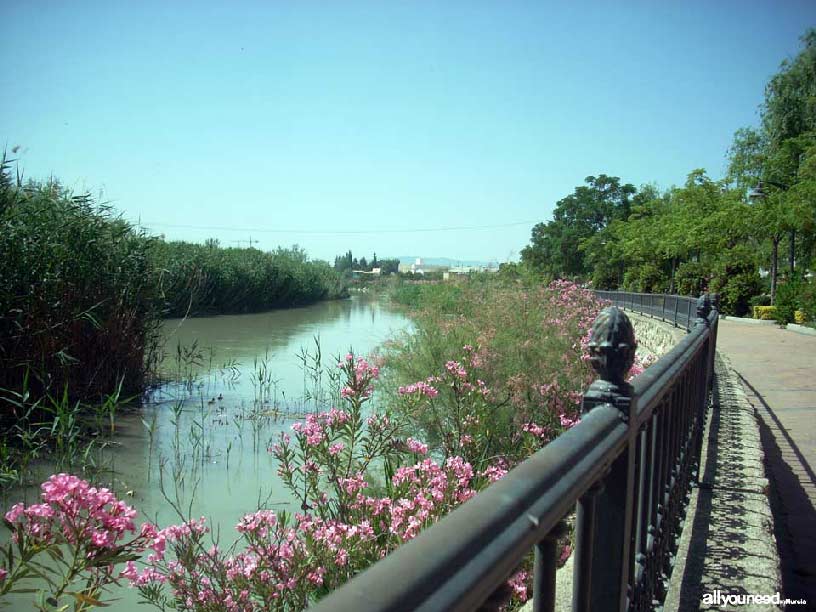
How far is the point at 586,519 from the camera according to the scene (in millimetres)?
1409

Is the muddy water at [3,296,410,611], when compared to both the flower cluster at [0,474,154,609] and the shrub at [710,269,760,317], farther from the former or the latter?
the shrub at [710,269,760,317]

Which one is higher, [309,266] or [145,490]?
[309,266]

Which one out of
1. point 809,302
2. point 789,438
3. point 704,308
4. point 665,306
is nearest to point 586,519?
point 704,308

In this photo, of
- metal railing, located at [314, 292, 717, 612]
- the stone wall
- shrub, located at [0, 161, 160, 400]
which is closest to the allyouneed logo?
metal railing, located at [314, 292, 717, 612]

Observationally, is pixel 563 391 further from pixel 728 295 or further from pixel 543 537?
pixel 728 295

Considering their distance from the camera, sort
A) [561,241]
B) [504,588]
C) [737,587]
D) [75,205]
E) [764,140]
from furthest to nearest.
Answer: [561,241]
[764,140]
[75,205]
[737,587]
[504,588]

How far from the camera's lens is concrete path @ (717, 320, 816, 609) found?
12.5 ft

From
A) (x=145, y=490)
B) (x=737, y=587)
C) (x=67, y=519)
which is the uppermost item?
(x=67, y=519)

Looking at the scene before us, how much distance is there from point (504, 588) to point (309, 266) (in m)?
44.1

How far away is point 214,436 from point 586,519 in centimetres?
859

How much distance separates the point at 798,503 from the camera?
477 cm

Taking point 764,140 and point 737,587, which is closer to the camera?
point 737,587

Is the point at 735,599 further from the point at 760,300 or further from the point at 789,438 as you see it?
the point at 760,300

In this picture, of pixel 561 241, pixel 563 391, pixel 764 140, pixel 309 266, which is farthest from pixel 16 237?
pixel 561 241
